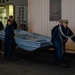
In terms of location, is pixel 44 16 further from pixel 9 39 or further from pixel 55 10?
pixel 9 39

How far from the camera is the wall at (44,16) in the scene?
33.6ft

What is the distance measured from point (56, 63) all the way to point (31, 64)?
0.90 m

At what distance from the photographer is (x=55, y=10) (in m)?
10.9

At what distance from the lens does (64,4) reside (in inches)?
411

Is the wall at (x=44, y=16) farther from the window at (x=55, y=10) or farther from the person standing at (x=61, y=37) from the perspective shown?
the person standing at (x=61, y=37)

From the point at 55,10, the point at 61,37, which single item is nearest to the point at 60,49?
the point at 61,37

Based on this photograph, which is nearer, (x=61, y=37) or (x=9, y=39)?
(x=61, y=37)

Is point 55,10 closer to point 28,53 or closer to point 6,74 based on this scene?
point 28,53

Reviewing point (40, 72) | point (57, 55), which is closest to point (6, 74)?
point (40, 72)

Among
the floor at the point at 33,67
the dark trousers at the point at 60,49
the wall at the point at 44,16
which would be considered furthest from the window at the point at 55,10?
the dark trousers at the point at 60,49

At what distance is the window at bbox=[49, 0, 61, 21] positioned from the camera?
35.1 feet

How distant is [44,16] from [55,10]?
673 millimetres

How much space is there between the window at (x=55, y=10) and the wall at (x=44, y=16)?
208 millimetres

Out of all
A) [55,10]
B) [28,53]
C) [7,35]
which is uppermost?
[55,10]
